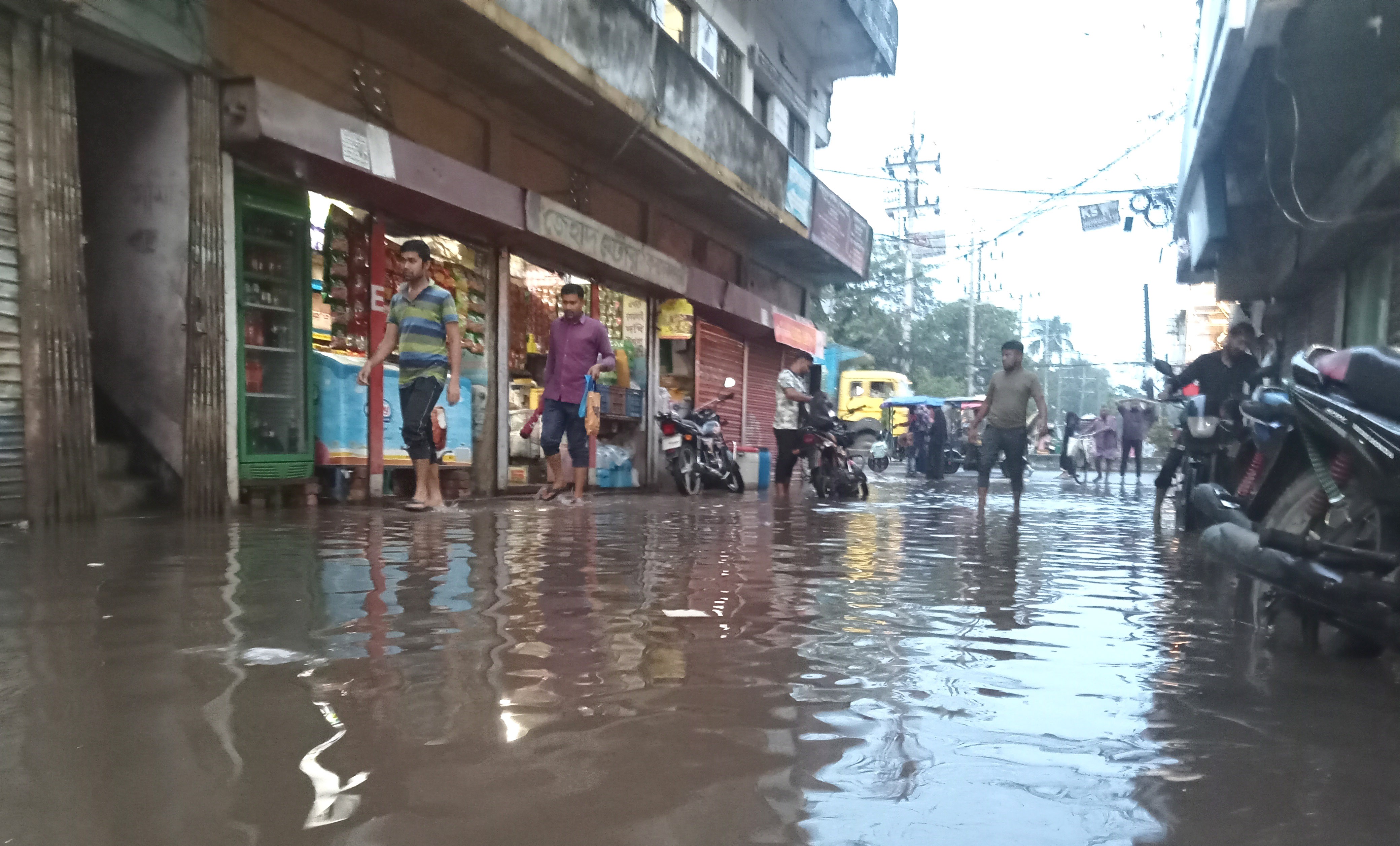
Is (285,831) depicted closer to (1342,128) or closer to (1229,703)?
(1229,703)

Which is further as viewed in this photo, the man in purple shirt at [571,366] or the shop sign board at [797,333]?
the shop sign board at [797,333]

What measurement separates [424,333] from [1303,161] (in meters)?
9.95

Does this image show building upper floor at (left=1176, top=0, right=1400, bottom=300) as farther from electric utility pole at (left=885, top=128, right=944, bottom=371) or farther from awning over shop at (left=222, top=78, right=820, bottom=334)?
electric utility pole at (left=885, top=128, right=944, bottom=371)

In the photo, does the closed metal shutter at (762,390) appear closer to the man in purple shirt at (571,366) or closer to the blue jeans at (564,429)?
the blue jeans at (564,429)

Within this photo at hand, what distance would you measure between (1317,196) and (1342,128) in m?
2.37

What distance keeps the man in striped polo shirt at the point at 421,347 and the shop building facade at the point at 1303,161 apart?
23.3 feet

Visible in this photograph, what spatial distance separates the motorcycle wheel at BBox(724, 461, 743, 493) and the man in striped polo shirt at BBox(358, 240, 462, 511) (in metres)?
6.03

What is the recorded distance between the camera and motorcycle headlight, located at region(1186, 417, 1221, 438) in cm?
717

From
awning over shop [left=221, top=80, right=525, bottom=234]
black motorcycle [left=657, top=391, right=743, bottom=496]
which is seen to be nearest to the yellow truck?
black motorcycle [left=657, top=391, right=743, bottom=496]

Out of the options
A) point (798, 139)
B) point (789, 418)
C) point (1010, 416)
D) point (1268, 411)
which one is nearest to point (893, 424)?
point (798, 139)

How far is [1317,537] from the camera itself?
3.30 m

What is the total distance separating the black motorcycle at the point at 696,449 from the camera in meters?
12.5

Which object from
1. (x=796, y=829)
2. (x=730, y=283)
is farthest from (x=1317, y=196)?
(x=796, y=829)

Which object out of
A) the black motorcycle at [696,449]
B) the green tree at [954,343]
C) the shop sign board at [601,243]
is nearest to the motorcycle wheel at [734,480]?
the black motorcycle at [696,449]
